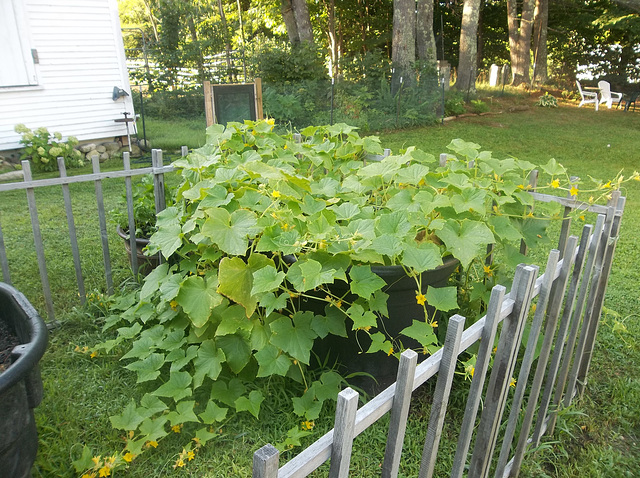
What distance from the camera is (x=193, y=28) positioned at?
1858cm

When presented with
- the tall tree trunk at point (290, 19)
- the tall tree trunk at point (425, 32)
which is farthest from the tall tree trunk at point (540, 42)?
the tall tree trunk at point (290, 19)

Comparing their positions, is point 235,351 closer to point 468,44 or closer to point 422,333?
point 422,333

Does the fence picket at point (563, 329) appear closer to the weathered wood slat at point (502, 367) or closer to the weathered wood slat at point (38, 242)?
the weathered wood slat at point (502, 367)

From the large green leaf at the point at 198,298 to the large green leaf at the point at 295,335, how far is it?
0.31 meters

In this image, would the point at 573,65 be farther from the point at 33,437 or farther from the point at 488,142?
the point at 33,437

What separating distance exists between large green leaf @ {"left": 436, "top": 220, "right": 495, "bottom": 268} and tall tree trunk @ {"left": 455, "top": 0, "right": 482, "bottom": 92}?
549 inches

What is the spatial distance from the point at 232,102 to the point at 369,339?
524 centimetres

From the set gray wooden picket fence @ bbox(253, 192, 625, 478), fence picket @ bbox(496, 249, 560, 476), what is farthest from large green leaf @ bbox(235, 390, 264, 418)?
fence picket @ bbox(496, 249, 560, 476)

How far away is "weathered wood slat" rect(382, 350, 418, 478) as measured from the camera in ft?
3.67

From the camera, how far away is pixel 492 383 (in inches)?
68.0

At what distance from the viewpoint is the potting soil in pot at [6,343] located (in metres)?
1.95

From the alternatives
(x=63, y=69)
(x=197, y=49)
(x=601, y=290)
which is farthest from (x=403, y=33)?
(x=601, y=290)

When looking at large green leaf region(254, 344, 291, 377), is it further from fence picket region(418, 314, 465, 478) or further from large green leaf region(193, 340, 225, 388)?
fence picket region(418, 314, 465, 478)

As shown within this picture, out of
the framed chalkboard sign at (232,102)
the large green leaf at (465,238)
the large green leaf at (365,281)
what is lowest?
the large green leaf at (365,281)
